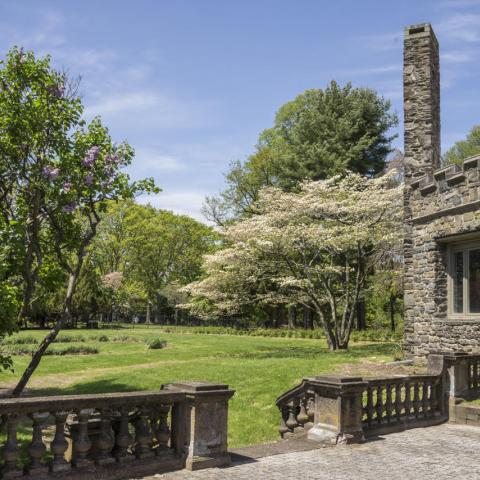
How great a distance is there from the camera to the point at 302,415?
9.78 meters

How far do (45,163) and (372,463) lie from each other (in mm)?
10604

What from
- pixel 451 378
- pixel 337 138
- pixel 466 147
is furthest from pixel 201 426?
pixel 466 147

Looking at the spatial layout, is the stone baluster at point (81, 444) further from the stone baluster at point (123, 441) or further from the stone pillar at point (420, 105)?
the stone pillar at point (420, 105)

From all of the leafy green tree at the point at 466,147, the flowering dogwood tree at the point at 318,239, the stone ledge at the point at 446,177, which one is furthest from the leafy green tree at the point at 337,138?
the stone ledge at the point at 446,177

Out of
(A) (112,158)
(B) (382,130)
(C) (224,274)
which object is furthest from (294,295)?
(A) (112,158)

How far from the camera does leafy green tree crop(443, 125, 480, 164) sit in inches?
1943

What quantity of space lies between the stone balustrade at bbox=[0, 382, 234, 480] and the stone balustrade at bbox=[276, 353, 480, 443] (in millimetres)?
2021

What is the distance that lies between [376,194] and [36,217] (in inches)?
737

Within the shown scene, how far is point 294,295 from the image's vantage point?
30.8 metres

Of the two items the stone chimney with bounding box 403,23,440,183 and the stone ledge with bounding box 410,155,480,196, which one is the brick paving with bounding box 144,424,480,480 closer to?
the stone ledge with bounding box 410,155,480,196

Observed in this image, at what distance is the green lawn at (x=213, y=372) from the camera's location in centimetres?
1367

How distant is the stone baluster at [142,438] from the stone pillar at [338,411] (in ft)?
9.52

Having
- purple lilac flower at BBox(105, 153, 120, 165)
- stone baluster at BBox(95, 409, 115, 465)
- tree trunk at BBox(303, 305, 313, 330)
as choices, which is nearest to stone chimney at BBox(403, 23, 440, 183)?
purple lilac flower at BBox(105, 153, 120, 165)

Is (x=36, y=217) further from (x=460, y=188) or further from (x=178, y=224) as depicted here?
(x=178, y=224)
